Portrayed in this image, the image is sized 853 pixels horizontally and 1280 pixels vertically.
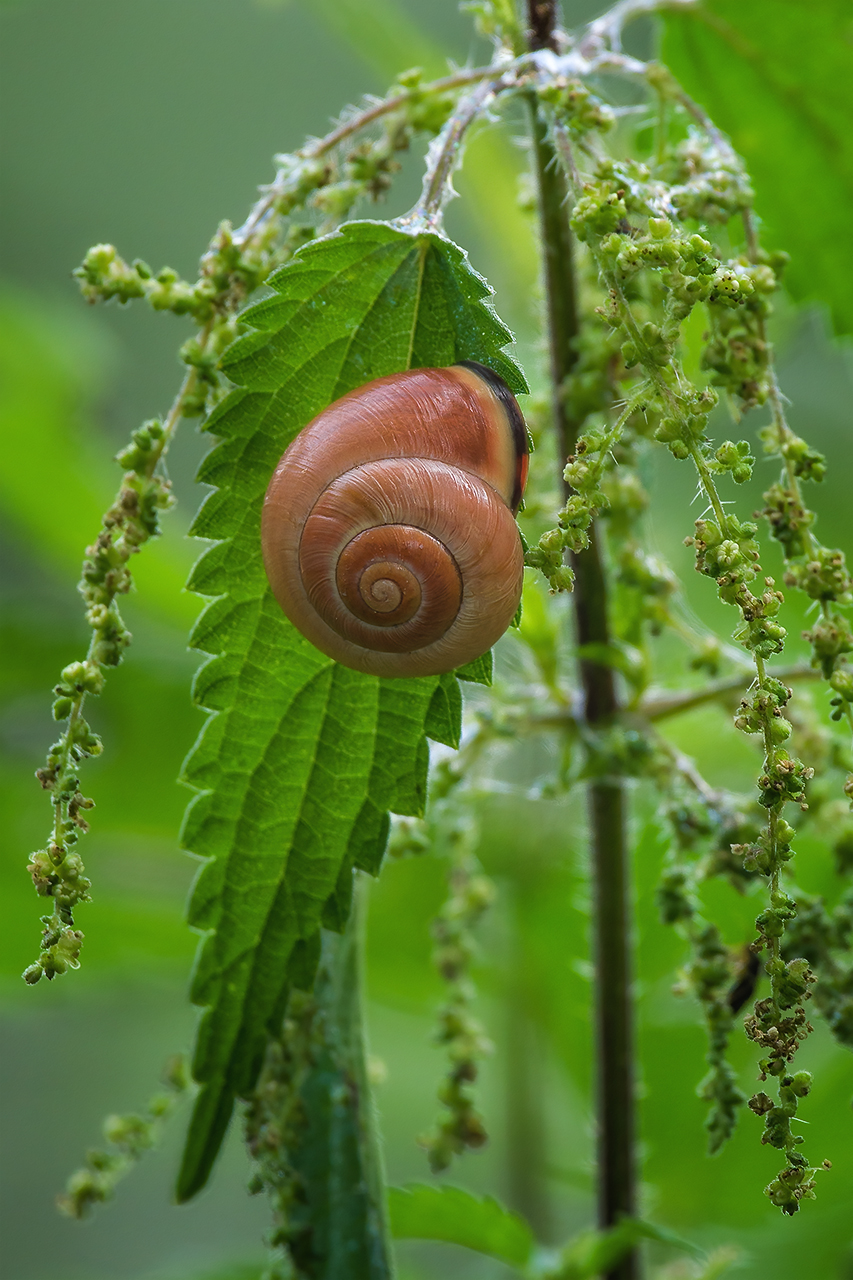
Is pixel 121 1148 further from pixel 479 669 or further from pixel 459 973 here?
pixel 479 669

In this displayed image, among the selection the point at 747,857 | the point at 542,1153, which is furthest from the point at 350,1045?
the point at 542,1153

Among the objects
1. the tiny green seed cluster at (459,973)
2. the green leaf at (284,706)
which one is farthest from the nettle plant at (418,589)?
the tiny green seed cluster at (459,973)

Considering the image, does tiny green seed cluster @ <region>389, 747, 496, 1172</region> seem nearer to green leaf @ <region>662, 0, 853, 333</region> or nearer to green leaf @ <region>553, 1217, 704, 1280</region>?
green leaf @ <region>553, 1217, 704, 1280</region>

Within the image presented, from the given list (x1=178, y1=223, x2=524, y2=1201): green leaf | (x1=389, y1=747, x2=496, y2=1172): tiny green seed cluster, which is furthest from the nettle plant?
(x1=389, y1=747, x2=496, y2=1172): tiny green seed cluster

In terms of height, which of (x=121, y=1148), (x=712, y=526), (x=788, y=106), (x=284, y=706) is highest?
(x=788, y=106)

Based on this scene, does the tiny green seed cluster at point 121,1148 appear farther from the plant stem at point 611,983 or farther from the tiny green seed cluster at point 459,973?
the plant stem at point 611,983

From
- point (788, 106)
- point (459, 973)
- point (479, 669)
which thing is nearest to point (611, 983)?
point (459, 973)

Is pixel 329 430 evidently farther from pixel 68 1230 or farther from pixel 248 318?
pixel 68 1230

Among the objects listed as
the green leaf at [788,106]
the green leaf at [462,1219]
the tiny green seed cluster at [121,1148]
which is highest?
the green leaf at [788,106]
